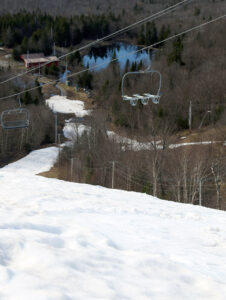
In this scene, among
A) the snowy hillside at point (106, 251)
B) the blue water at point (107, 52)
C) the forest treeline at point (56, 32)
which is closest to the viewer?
the snowy hillside at point (106, 251)

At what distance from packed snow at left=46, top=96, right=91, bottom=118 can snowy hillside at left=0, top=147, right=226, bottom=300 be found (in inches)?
1398

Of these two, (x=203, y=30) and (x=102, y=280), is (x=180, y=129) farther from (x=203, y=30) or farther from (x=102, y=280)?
(x=102, y=280)

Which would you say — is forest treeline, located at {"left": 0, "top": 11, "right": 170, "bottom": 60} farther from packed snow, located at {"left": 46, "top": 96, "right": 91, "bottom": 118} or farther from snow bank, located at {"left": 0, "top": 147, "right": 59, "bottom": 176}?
snow bank, located at {"left": 0, "top": 147, "right": 59, "bottom": 176}

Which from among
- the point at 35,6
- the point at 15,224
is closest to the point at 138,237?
the point at 15,224

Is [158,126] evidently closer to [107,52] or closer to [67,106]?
[67,106]

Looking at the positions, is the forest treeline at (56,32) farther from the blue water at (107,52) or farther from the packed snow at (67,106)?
the packed snow at (67,106)

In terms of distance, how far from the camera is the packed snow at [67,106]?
44862 mm

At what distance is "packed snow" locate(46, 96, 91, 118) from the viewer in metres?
44.9

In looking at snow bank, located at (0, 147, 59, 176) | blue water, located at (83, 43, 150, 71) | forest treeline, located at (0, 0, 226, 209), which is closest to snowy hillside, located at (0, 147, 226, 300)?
forest treeline, located at (0, 0, 226, 209)

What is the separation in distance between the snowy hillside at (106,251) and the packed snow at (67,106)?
3550cm

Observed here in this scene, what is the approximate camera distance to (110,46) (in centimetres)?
8831

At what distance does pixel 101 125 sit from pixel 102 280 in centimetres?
2752

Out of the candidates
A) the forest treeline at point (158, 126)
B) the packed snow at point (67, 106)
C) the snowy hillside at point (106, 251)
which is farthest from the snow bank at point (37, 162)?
the snowy hillside at point (106, 251)

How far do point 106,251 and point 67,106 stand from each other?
42915mm
